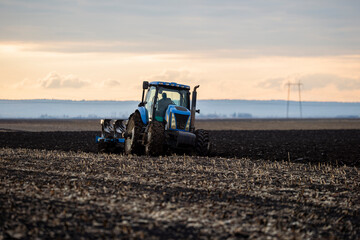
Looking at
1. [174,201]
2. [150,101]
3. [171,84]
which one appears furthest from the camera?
[150,101]

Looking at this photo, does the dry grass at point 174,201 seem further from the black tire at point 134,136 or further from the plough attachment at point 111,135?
the plough attachment at point 111,135

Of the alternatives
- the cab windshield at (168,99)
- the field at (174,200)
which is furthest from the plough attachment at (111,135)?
the field at (174,200)

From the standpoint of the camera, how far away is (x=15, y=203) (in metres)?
9.61

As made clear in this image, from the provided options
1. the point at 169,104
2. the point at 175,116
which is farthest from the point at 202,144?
the point at 169,104

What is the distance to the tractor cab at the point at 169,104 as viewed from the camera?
61.6 feet

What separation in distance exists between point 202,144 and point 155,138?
2.16 m

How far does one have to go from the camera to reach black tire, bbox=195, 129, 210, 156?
1919 centimetres

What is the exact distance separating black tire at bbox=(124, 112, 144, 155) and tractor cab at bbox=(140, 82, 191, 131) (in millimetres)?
528

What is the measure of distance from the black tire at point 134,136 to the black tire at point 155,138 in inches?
27.4

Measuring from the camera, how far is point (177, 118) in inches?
739

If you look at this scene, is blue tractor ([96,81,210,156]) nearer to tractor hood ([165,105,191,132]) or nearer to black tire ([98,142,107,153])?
tractor hood ([165,105,191,132])

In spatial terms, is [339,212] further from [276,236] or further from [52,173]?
[52,173]

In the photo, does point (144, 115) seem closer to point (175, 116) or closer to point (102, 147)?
point (175, 116)

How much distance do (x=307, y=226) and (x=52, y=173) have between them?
7.82m
